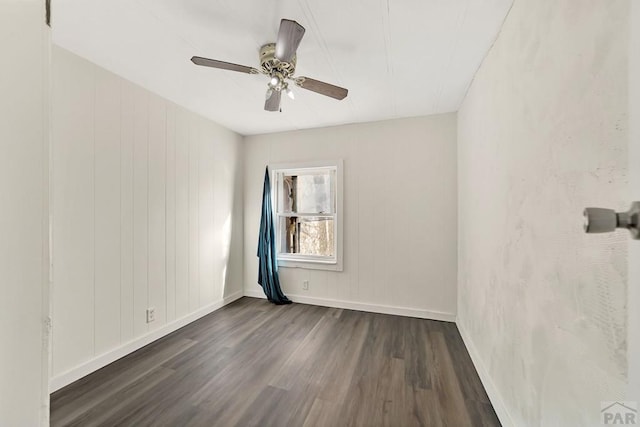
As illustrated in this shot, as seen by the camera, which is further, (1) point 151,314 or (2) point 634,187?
(1) point 151,314

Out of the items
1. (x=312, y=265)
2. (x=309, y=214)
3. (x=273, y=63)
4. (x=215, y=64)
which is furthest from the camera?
(x=309, y=214)

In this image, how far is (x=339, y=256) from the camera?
3334 mm

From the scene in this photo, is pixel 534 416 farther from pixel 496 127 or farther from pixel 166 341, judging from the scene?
pixel 166 341

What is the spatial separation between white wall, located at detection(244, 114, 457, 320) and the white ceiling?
0.58 m

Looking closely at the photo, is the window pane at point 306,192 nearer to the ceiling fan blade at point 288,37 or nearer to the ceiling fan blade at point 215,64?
the ceiling fan blade at point 215,64

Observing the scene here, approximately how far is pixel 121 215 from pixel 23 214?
2073 mm

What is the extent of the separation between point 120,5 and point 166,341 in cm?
260

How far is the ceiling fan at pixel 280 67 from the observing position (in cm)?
144

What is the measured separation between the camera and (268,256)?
3572mm

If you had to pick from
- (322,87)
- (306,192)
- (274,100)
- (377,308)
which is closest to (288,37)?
(322,87)

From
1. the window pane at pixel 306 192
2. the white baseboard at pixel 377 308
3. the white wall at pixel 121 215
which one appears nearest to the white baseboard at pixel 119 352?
the white wall at pixel 121 215

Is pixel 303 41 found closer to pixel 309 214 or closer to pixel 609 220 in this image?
pixel 609 220

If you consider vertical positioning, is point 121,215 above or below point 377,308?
above

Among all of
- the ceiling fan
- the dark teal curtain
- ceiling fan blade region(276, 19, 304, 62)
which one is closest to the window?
the dark teal curtain
